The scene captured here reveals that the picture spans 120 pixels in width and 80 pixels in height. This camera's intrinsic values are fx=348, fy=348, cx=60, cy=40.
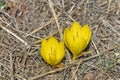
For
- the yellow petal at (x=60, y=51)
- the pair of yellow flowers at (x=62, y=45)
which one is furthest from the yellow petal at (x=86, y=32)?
the yellow petal at (x=60, y=51)

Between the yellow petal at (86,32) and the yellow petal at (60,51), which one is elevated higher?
the yellow petal at (86,32)

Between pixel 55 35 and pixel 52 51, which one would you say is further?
pixel 55 35

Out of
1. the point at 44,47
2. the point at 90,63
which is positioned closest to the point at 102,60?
the point at 90,63

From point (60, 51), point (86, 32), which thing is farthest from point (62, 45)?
point (86, 32)

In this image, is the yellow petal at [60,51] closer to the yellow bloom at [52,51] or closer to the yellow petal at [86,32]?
the yellow bloom at [52,51]

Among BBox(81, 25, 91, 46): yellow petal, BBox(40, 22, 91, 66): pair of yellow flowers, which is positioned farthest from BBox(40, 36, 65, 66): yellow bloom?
BBox(81, 25, 91, 46): yellow petal

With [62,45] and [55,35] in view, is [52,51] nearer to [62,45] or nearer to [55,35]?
[62,45]
